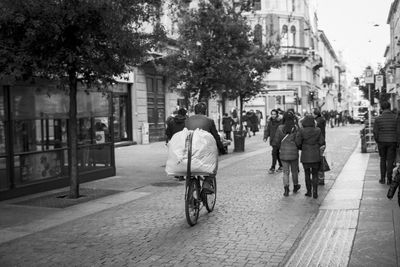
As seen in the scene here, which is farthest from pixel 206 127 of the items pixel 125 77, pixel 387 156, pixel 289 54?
pixel 289 54

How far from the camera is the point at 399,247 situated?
5867mm

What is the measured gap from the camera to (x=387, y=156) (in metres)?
10.8

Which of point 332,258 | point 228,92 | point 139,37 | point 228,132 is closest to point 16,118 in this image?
point 139,37

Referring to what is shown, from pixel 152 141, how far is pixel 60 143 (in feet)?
49.9

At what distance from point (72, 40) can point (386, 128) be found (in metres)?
6.60

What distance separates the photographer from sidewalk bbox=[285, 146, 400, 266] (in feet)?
18.1

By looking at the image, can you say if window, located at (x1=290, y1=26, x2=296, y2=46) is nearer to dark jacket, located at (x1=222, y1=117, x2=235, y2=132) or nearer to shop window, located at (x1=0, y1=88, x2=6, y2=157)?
dark jacket, located at (x1=222, y1=117, x2=235, y2=132)

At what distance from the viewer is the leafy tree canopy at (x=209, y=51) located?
60.3ft

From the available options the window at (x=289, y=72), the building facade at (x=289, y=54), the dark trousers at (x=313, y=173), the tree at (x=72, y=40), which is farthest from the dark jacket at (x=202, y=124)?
the window at (x=289, y=72)

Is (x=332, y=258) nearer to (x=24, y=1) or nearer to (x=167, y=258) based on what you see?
(x=167, y=258)

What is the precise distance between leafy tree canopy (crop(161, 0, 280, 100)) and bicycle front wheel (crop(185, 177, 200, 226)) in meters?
11.1

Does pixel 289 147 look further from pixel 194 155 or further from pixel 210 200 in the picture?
pixel 194 155

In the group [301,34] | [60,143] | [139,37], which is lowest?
[60,143]

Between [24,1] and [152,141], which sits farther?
[152,141]
